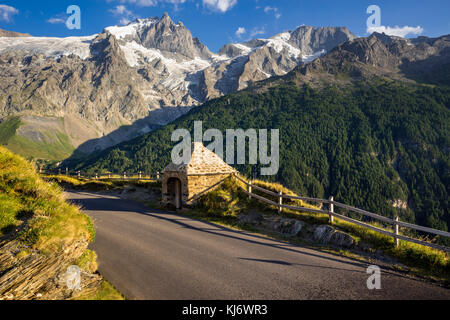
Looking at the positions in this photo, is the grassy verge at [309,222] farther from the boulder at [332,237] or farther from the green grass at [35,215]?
the green grass at [35,215]

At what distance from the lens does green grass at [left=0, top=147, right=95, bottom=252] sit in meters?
6.77

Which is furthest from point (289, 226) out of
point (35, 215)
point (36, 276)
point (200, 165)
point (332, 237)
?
point (35, 215)

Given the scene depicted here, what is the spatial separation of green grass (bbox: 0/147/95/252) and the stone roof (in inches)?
370

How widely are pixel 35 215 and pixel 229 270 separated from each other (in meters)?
6.26

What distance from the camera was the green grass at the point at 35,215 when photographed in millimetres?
6773

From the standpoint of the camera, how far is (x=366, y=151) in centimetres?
14988

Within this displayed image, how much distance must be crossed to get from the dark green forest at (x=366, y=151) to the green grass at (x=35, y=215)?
411 feet

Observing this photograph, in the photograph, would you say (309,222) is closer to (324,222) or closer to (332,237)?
(324,222)

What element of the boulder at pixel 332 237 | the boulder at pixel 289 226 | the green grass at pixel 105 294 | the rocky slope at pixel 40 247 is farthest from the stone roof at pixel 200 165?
the green grass at pixel 105 294

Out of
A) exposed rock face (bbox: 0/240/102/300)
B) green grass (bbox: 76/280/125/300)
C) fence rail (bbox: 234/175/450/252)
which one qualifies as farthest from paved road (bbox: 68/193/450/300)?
fence rail (bbox: 234/175/450/252)

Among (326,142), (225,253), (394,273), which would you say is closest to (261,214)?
(225,253)

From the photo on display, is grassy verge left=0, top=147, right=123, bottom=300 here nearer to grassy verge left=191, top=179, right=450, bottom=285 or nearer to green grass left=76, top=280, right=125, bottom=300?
green grass left=76, top=280, right=125, bottom=300

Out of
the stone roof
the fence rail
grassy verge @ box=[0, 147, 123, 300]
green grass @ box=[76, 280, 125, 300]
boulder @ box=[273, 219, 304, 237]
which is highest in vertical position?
the stone roof

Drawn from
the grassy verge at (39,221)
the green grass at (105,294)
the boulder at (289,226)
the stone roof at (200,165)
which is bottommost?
the boulder at (289,226)
